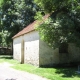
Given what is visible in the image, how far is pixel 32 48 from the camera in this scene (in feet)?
72.1

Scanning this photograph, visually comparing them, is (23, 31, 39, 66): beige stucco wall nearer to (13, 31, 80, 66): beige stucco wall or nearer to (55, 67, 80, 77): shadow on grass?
(13, 31, 80, 66): beige stucco wall

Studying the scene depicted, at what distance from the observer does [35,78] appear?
516 inches

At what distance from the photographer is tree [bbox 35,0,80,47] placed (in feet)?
52.3

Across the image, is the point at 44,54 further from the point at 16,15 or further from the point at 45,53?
the point at 16,15

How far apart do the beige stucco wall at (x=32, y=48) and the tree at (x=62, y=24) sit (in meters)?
3.96

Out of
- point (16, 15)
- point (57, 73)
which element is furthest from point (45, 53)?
point (16, 15)

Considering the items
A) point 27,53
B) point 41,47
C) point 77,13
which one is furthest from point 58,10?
point 27,53

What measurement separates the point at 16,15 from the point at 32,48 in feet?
63.5

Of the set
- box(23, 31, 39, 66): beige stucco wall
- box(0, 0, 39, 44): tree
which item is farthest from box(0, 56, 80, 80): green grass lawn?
box(0, 0, 39, 44): tree

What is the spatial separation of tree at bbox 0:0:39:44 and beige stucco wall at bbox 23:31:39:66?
1489 centimetres

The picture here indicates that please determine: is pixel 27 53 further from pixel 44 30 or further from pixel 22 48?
pixel 44 30

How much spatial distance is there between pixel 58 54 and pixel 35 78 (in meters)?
7.81

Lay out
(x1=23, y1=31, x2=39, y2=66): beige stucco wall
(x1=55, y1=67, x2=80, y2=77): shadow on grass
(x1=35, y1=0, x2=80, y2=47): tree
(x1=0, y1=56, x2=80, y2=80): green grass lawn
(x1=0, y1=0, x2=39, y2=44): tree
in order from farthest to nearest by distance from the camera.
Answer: (x1=0, y1=0, x2=39, y2=44): tree → (x1=23, y1=31, x2=39, y2=66): beige stucco wall → (x1=35, y1=0, x2=80, y2=47): tree → (x1=55, y1=67, x2=80, y2=77): shadow on grass → (x1=0, y1=56, x2=80, y2=80): green grass lawn

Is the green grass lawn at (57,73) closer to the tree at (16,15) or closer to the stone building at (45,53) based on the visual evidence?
the stone building at (45,53)
